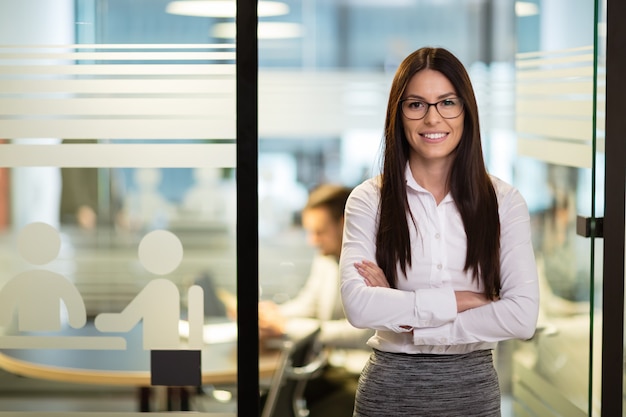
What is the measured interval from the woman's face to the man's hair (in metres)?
1.62

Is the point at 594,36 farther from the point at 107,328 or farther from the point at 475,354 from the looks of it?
the point at 107,328

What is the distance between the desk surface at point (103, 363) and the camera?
266 centimetres

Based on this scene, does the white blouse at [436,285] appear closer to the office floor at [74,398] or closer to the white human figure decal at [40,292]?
the office floor at [74,398]

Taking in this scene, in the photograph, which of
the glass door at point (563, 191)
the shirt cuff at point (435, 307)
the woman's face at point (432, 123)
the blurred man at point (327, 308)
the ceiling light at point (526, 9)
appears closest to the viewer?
the shirt cuff at point (435, 307)

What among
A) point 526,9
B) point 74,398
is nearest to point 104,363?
point 74,398

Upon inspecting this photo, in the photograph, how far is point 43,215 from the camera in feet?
8.70

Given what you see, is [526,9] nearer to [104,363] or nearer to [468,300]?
[468,300]

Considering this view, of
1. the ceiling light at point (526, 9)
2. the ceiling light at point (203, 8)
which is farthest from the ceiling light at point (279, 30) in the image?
the ceiling light at point (203, 8)

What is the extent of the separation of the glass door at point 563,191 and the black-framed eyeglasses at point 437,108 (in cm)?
67

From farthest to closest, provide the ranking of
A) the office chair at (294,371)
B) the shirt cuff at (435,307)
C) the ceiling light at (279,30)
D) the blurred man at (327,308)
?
the blurred man at (327,308)
the ceiling light at (279,30)
the office chair at (294,371)
the shirt cuff at (435,307)

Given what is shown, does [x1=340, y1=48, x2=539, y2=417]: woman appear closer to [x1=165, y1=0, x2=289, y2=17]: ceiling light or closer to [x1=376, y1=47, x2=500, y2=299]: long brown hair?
[x1=376, y1=47, x2=500, y2=299]: long brown hair

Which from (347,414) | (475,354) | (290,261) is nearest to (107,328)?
(475,354)

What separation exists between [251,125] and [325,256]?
138 cm

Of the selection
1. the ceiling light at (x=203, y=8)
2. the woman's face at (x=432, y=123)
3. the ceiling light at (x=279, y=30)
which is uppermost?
the ceiling light at (x=279, y=30)
